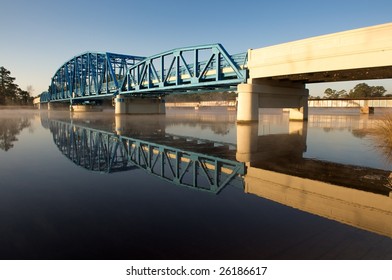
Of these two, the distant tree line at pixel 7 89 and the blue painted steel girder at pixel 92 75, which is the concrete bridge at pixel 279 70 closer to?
the blue painted steel girder at pixel 92 75

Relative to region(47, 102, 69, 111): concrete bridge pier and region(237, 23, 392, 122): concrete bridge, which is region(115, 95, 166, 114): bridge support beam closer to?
region(237, 23, 392, 122): concrete bridge

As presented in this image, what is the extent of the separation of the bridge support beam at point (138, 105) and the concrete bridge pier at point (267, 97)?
135ft

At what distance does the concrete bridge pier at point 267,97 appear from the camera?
2855cm

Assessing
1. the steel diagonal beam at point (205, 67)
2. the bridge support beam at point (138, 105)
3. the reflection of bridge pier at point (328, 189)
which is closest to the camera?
the reflection of bridge pier at point (328, 189)

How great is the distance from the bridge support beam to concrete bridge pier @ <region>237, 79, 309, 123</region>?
1617 inches

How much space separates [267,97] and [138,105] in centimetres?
4397

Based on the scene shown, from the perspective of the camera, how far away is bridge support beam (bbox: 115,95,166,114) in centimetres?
6256

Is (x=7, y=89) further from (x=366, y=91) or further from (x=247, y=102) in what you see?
(x=366, y=91)

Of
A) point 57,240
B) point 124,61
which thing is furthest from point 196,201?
point 124,61

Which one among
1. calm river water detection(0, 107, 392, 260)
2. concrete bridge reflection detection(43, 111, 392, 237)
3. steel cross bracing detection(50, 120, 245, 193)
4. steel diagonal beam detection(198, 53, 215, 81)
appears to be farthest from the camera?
steel diagonal beam detection(198, 53, 215, 81)

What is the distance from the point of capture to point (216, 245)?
3.64m

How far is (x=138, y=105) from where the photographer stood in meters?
66.9

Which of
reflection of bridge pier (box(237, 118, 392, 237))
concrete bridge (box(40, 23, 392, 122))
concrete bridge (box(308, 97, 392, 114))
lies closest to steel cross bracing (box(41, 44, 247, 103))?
concrete bridge (box(40, 23, 392, 122))

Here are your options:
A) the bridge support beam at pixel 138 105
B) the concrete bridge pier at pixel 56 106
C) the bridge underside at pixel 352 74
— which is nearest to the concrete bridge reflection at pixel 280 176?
the bridge underside at pixel 352 74
